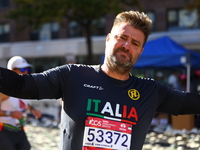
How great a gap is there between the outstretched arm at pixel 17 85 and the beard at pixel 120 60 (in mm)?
527

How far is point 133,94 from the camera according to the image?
2.30 m

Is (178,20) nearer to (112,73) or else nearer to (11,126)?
(11,126)

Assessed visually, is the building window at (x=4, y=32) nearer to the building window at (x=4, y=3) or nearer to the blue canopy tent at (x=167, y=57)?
the building window at (x=4, y=3)

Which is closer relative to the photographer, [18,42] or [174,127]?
[174,127]

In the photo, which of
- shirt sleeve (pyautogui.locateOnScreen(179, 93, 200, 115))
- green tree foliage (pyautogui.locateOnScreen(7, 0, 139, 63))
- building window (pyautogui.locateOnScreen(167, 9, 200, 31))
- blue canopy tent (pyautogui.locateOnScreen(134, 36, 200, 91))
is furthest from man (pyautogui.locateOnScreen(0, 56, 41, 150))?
building window (pyautogui.locateOnScreen(167, 9, 200, 31))

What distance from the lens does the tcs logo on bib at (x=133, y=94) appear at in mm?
2287

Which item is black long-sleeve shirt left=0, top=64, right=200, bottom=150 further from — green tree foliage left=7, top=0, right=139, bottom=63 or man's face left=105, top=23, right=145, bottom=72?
green tree foliage left=7, top=0, right=139, bottom=63

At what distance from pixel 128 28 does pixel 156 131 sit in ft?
25.5

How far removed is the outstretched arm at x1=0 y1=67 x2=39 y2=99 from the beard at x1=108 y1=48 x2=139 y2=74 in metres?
0.53

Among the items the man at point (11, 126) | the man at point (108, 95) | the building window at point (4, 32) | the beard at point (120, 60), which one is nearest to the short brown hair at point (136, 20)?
the man at point (108, 95)

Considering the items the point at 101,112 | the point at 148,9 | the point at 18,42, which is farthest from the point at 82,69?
the point at 18,42

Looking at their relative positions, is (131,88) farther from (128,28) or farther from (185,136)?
(185,136)

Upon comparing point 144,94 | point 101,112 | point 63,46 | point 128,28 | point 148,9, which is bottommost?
point 101,112

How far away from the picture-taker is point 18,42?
1148 inches
